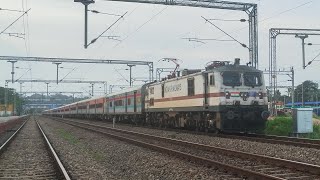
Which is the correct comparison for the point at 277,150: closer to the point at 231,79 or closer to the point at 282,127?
the point at 231,79

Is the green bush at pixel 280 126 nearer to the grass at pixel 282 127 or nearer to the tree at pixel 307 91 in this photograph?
the grass at pixel 282 127

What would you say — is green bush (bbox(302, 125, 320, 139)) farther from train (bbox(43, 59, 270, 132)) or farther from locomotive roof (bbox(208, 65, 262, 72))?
locomotive roof (bbox(208, 65, 262, 72))

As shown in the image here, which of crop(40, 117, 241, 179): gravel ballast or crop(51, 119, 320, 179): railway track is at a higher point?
crop(51, 119, 320, 179): railway track

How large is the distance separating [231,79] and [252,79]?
4.03ft

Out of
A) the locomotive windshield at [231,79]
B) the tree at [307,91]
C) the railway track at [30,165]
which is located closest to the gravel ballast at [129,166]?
the railway track at [30,165]

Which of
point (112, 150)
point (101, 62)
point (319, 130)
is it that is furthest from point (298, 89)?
point (112, 150)

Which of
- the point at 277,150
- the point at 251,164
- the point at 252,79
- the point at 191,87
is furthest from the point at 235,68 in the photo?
the point at 251,164

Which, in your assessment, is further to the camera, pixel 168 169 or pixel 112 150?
pixel 112 150

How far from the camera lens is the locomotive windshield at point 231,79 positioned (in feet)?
75.7

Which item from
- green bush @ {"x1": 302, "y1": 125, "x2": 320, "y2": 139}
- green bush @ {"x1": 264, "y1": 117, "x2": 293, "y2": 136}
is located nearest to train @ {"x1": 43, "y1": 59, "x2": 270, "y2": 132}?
green bush @ {"x1": 302, "y1": 125, "x2": 320, "y2": 139}

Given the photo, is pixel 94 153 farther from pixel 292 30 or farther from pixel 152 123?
pixel 292 30

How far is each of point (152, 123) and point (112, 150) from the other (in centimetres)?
1758

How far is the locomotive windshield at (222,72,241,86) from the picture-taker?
75.7 ft

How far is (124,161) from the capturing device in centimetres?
1505
